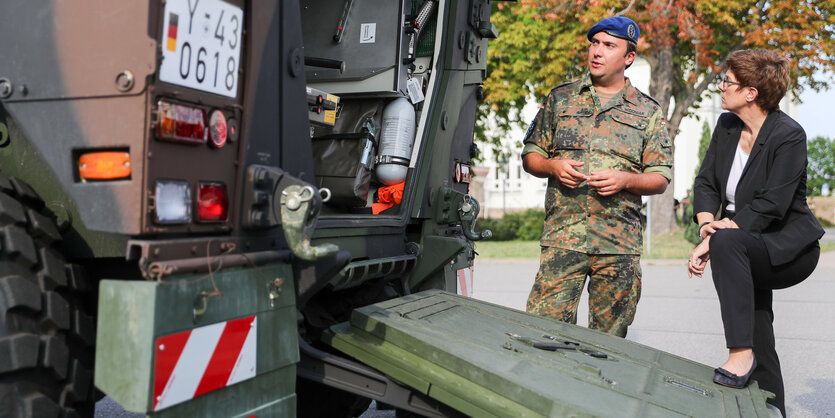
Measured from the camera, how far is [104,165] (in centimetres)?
221

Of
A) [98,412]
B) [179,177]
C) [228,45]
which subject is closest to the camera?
[179,177]

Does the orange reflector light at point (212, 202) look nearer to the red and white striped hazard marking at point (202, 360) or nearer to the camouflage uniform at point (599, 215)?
the red and white striped hazard marking at point (202, 360)

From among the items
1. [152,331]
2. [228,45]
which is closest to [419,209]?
[228,45]

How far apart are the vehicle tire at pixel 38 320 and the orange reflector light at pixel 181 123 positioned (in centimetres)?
42

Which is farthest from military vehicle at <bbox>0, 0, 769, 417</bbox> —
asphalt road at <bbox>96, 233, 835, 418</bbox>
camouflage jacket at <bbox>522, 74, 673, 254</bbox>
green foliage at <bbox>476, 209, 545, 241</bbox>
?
green foliage at <bbox>476, 209, 545, 241</bbox>

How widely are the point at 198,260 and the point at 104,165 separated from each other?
351 mm

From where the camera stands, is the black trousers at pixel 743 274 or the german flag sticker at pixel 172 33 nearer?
the german flag sticker at pixel 172 33

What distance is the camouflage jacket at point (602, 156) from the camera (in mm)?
4082

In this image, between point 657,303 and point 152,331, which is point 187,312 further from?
point 657,303

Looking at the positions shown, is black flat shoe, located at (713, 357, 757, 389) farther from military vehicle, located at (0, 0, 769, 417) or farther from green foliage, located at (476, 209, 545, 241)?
green foliage, located at (476, 209, 545, 241)

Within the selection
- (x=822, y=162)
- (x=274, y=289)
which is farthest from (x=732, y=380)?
(x=822, y=162)

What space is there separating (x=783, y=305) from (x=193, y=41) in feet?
28.8

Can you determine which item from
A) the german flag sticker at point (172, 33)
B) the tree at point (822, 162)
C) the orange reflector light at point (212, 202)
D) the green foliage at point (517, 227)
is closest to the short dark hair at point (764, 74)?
the orange reflector light at point (212, 202)

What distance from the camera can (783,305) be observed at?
9.49 m
